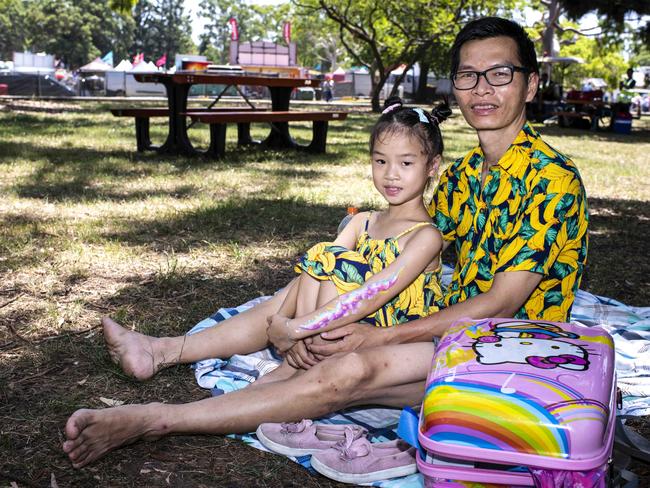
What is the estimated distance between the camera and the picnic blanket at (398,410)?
2480 mm

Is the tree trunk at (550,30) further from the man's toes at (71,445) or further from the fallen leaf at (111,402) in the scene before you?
the man's toes at (71,445)

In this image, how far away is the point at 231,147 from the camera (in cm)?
978

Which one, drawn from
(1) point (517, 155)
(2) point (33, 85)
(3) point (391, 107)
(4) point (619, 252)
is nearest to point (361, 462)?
(1) point (517, 155)

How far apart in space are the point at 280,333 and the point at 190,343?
0.52 metres

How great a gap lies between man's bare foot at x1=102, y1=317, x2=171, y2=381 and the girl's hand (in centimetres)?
52

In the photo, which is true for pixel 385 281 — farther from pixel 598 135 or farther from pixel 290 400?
pixel 598 135

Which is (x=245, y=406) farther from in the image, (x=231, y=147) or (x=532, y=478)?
(x=231, y=147)

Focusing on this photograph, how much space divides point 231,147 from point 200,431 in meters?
7.77


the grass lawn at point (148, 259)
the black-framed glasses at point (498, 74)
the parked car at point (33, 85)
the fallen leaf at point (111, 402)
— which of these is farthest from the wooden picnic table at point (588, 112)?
the parked car at point (33, 85)

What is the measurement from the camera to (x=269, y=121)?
8.88m

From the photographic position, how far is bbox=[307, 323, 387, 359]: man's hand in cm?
237

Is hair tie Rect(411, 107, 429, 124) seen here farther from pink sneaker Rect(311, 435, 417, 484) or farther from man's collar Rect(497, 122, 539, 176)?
pink sneaker Rect(311, 435, 417, 484)

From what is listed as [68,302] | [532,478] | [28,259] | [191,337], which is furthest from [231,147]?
[532,478]

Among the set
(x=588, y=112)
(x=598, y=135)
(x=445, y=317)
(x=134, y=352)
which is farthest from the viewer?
(x=588, y=112)
